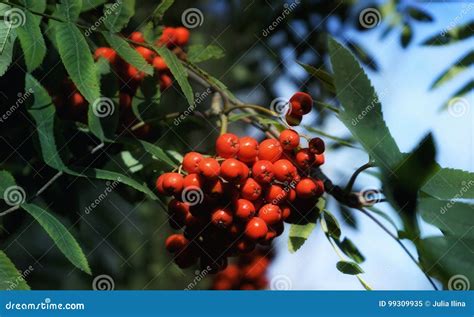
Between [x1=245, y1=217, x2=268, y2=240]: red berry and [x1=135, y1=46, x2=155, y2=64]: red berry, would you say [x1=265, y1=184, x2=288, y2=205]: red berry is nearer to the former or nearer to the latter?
[x1=245, y1=217, x2=268, y2=240]: red berry

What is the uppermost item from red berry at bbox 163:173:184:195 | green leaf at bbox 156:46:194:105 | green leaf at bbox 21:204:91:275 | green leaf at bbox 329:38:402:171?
green leaf at bbox 329:38:402:171

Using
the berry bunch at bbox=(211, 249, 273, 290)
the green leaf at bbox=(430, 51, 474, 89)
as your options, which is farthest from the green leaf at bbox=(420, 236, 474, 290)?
the berry bunch at bbox=(211, 249, 273, 290)

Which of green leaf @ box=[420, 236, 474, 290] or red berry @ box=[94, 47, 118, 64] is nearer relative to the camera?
green leaf @ box=[420, 236, 474, 290]

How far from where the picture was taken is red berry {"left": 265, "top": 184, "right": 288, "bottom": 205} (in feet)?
4.57

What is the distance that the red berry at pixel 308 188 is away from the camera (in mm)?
1361

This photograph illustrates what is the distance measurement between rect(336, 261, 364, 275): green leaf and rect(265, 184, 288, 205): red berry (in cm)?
20

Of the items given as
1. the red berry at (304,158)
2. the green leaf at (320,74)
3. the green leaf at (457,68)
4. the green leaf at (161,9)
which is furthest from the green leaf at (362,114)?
the green leaf at (457,68)

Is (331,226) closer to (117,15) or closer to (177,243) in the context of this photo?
(177,243)

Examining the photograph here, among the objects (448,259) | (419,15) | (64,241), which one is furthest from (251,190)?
(419,15)

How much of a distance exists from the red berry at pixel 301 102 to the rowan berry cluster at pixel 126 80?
1.26 feet

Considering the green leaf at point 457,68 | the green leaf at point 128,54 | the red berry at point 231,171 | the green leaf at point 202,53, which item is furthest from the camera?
the green leaf at point 457,68

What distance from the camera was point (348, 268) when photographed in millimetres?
1269

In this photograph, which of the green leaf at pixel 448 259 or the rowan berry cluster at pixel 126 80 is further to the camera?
the rowan berry cluster at pixel 126 80

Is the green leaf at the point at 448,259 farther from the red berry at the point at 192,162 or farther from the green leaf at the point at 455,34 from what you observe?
the green leaf at the point at 455,34
